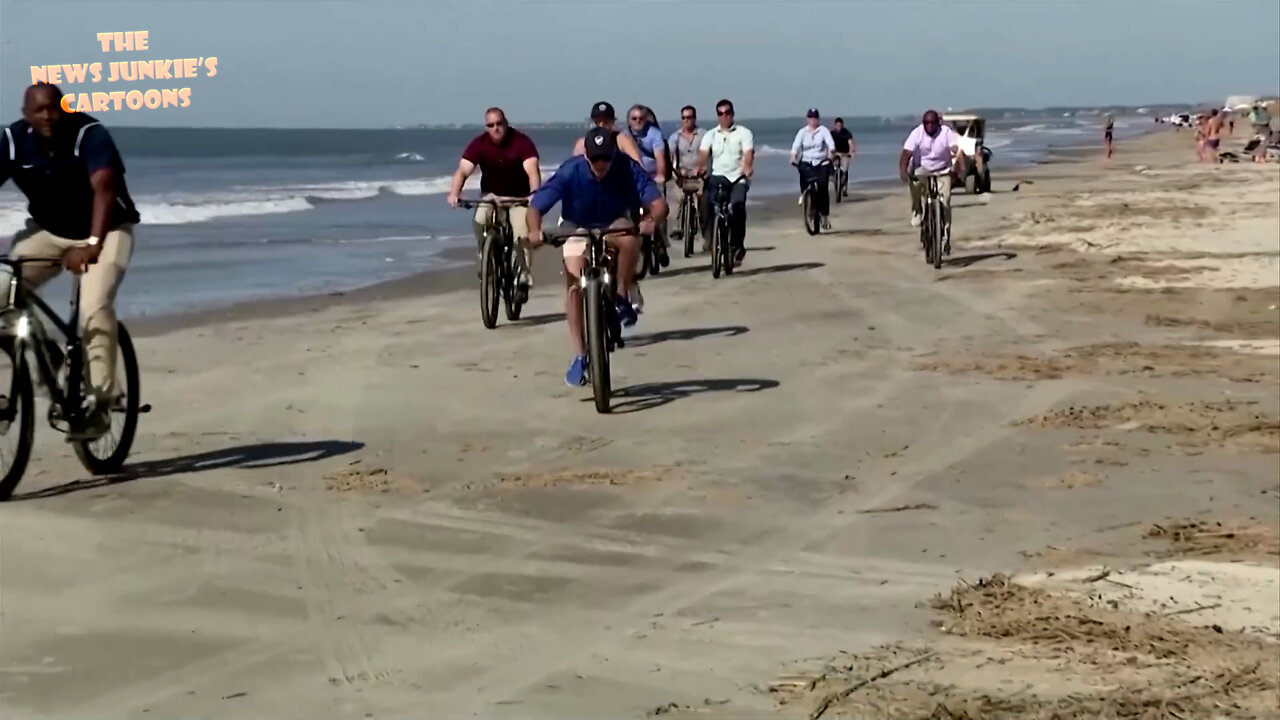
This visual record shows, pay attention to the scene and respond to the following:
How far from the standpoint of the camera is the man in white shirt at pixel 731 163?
17625 millimetres

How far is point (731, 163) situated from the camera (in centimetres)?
1778

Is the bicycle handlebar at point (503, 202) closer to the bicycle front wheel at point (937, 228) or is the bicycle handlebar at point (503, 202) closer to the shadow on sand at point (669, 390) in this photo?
the shadow on sand at point (669, 390)

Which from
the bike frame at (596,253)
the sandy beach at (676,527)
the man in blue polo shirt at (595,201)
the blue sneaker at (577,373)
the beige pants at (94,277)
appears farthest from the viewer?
the blue sneaker at (577,373)

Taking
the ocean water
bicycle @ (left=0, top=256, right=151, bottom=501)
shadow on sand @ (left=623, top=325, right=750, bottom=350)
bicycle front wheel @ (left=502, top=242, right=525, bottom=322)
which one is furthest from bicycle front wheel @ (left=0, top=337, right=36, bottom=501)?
the ocean water

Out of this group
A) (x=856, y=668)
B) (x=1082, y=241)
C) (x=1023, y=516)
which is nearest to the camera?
(x=856, y=668)

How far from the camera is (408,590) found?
6.00 m

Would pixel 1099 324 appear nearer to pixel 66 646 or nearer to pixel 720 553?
pixel 720 553

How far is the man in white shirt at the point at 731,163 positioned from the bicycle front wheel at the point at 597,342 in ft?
26.7

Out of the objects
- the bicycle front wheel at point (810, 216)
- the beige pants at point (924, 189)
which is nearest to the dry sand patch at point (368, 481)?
the beige pants at point (924, 189)

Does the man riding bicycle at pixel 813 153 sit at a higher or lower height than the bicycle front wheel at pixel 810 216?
higher

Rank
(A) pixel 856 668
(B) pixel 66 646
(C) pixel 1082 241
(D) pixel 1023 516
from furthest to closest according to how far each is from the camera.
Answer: (C) pixel 1082 241 < (D) pixel 1023 516 < (B) pixel 66 646 < (A) pixel 856 668

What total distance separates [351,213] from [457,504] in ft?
91.5

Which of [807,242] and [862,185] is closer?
[807,242]

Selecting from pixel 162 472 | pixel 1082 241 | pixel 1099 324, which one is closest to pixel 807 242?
pixel 1082 241
